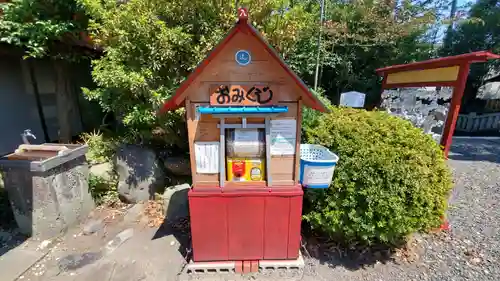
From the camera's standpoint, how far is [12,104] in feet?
17.3

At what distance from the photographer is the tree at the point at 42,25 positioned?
3.96 metres

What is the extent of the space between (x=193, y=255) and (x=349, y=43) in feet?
26.3

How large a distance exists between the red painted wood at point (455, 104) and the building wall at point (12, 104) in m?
8.04

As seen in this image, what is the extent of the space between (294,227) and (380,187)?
102 cm

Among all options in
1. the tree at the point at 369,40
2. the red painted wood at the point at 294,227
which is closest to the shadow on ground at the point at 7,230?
the red painted wood at the point at 294,227

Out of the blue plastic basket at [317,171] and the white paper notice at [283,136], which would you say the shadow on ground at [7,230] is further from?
the blue plastic basket at [317,171]

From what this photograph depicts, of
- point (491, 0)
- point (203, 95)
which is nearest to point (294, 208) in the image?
point (203, 95)

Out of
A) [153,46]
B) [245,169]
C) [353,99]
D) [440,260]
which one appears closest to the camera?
[245,169]

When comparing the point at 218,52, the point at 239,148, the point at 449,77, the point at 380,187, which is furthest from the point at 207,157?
the point at 449,77

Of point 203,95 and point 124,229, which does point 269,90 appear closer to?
point 203,95

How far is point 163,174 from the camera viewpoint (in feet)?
14.0

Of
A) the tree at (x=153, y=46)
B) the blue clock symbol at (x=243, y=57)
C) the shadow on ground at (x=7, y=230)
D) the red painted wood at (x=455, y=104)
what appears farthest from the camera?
the tree at (x=153, y=46)

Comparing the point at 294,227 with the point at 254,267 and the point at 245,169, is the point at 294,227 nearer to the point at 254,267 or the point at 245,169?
the point at 254,267

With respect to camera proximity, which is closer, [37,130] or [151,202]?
[151,202]
